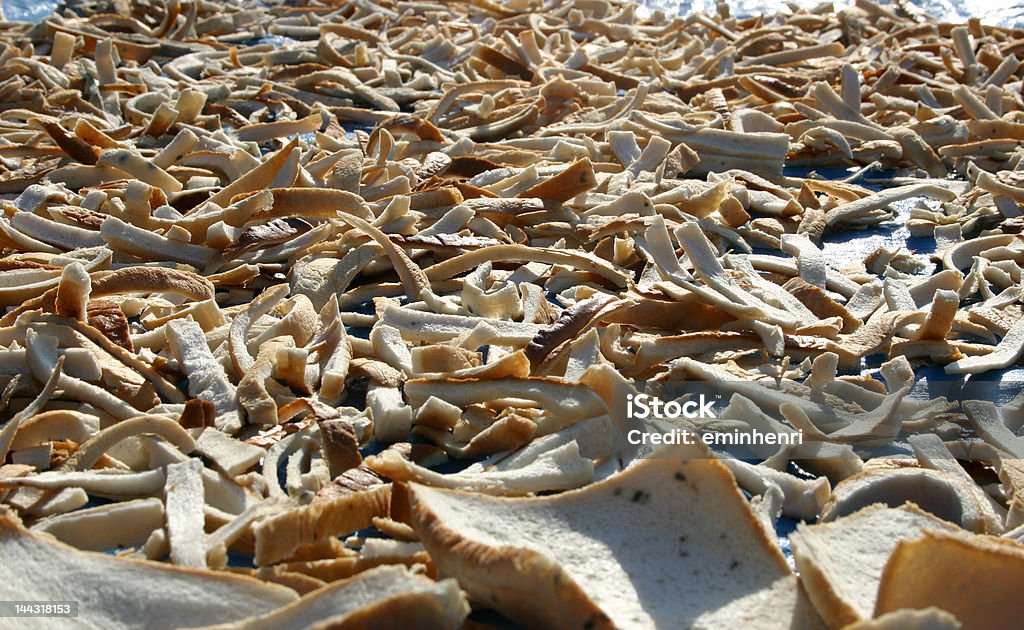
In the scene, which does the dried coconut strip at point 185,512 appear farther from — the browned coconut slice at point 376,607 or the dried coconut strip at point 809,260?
the dried coconut strip at point 809,260

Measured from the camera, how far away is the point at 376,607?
2.17 ft

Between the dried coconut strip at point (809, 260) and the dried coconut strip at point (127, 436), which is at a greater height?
the dried coconut strip at point (127, 436)

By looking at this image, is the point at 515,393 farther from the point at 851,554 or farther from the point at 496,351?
the point at 851,554

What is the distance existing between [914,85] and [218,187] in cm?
186

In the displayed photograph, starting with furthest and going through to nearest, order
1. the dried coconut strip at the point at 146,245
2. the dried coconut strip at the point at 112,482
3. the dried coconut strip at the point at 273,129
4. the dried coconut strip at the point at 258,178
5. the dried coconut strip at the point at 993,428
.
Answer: the dried coconut strip at the point at 273,129, the dried coconut strip at the point at 258,178, the dried coconut strip at the point at 146,245, the dried coconut strip at the point at 993,428, the dried coconut strip at the point at 112,482

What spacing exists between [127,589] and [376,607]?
0.78 feet

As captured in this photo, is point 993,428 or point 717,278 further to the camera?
point 717,278

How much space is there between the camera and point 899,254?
5.38 ft

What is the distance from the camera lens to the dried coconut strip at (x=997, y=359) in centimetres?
125

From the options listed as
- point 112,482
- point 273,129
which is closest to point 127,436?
point 112,482

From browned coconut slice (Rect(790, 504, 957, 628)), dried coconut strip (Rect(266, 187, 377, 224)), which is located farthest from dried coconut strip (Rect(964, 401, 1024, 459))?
dried coconut strip (Rect(266, 187, 377, 224))

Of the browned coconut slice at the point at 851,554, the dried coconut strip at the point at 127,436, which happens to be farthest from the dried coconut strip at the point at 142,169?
the browned coconut slice at the point at 851,554

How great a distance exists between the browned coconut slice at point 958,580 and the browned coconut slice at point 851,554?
3cm

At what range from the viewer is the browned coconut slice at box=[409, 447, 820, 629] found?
735 mm
